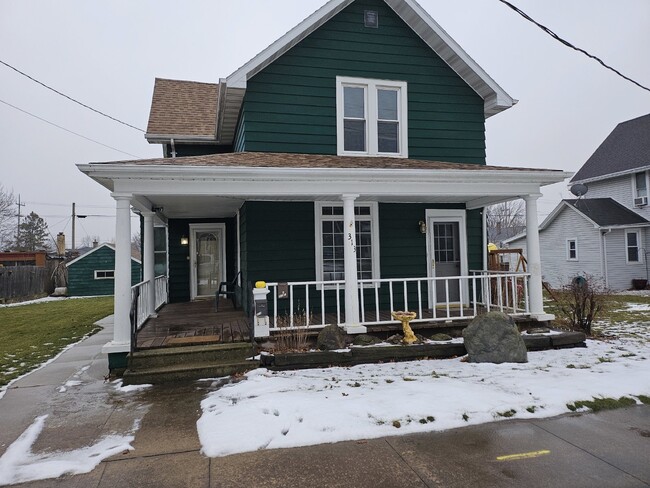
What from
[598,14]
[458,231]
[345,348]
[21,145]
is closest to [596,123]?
[598,14]

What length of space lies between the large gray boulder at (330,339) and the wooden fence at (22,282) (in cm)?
1915

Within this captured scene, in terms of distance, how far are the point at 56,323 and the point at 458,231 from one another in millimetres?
11675

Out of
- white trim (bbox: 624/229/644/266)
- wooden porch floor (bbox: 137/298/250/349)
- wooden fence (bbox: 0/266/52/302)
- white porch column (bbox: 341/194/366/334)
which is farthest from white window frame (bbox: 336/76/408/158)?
wooden fence (bbox: 0/266/52/302)

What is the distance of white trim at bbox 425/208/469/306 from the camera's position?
902 cm

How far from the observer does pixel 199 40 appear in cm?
6234

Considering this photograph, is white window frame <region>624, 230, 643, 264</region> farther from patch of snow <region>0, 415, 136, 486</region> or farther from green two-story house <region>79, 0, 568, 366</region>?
patch of snow <region>0, 415, 136, 486</region>

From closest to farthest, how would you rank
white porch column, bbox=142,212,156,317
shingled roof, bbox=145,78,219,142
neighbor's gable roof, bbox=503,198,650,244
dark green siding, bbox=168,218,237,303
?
white porch column, bbox=142,212,156,317 → shingled roof, bbox=145,78,219,142 → dark green siding, bbox=168,218,237,303 → neighbor's gable roof, bbox=503,198,650,244

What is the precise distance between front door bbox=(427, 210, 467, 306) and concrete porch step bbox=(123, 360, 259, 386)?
4869 millimetres

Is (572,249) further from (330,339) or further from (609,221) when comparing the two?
A: (330,339)

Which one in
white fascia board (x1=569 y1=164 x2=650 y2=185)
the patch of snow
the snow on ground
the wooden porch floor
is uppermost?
white fascia board (x1=569 y1=164 x2=650 y2=185)

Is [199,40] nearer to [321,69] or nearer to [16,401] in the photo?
[321,69]

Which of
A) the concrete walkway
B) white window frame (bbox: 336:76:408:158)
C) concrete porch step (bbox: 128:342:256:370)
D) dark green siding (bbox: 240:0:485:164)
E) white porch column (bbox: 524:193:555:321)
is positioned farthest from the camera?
white window frame (bbox: 336:76:408:158)

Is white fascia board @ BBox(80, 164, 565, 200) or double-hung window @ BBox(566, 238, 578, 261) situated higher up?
white fascia board @ BBox(80, 164, 565, 200)

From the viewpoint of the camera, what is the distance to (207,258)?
39.1 ft
